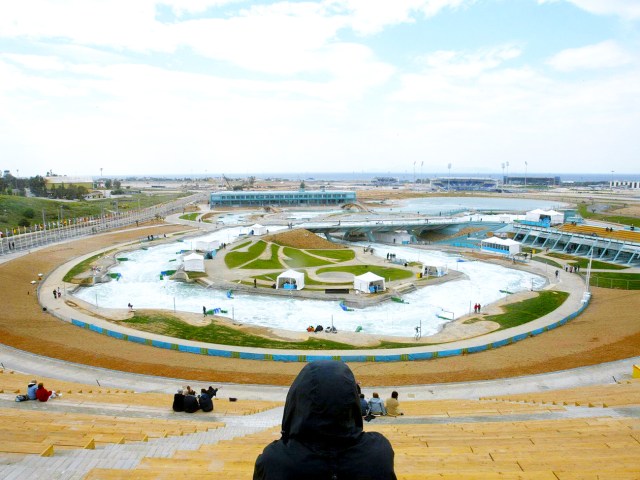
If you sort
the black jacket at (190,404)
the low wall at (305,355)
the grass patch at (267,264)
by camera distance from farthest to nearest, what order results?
the grass patch at (267,264) < the low wall at (305,355) < the black jacket at (190,404)

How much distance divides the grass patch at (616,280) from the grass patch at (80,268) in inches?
2186

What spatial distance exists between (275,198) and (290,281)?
319 feet

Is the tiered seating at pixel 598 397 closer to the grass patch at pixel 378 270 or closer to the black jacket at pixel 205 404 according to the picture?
the black jacket at pixel 205 404

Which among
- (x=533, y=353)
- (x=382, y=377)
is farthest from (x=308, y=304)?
(x=533, y=353)

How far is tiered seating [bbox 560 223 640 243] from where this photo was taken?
66.4 m

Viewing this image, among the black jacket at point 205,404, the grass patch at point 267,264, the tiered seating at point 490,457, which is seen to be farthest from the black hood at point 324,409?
the grass patch at point 267,264

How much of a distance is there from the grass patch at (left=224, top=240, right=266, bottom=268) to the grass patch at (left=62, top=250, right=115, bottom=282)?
51.9ft

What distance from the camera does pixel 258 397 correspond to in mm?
22422

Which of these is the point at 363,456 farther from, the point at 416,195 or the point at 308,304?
the point at 416,195

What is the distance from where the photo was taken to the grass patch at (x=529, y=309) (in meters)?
35.5

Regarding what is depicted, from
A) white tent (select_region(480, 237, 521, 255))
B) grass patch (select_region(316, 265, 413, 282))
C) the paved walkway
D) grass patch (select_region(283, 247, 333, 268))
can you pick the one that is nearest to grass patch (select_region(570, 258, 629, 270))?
white tent (select_region(480, 237, 521, 255))

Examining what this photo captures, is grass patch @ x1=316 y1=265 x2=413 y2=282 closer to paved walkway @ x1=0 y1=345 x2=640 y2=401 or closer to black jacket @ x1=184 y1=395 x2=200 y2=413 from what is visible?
paved walkway @ x1=0 y1=345 x2=640 y2=401

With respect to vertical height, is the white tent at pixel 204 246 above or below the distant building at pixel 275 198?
below

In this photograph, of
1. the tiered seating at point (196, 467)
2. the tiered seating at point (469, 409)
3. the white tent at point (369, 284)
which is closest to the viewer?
the tiered seating at point (196, 467)
